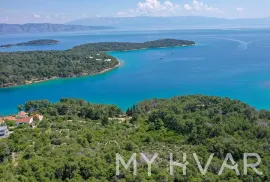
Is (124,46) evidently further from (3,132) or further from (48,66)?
(3,132)

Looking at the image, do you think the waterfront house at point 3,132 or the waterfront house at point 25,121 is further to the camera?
the waterfront house at point 25,121

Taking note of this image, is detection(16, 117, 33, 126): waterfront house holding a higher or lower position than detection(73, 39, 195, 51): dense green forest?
lower

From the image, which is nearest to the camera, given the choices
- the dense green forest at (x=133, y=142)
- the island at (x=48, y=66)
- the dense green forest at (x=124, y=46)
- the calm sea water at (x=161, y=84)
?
the dense green forest at (x=133, y=142)

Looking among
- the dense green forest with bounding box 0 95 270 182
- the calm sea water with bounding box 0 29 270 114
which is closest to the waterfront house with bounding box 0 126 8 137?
the dense green forest with bounding box 0 95 270 182

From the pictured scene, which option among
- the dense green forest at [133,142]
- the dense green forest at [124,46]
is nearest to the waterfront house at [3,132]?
the dense green forest at [133,142]

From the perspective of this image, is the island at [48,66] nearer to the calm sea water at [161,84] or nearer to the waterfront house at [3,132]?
the calm sea water at [161,84]

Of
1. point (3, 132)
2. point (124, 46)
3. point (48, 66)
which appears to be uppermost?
point (124, 46)

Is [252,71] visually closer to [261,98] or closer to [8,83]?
[261,98]

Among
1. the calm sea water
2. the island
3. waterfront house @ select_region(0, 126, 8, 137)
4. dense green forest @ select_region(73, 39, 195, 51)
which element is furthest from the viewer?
dense green forest @ select_region(73, 39, 195, 51)

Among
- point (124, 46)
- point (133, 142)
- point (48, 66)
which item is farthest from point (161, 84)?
point (124, 46)

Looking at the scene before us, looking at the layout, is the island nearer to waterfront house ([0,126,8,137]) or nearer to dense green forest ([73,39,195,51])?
dense green forest ([73,39,195,51])
